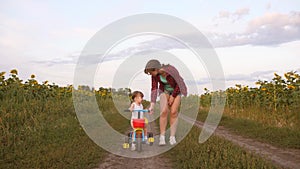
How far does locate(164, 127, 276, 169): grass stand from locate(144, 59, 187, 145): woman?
0.81 meters

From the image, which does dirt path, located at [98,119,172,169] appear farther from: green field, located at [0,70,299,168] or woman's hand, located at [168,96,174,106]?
woman's hand, located at [168,96,174,106]

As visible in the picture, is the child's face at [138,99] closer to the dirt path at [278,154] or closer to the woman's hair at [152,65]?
the woman's hair at [152,65]

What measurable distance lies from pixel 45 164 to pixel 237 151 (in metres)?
3.75

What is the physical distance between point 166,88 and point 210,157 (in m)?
2.37

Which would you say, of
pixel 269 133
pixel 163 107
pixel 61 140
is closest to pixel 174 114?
pixel 163 107

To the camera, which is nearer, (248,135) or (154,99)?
(154,99)

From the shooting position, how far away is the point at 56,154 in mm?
5781

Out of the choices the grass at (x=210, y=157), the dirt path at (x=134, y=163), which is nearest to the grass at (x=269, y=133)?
the grass at (x=210, y=157)

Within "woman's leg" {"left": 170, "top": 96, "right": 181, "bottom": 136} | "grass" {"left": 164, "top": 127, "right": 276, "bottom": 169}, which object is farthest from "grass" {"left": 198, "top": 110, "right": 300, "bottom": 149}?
"woman's leg" {"left": 170, "top": 96, "right": 181, "bottom": 136}

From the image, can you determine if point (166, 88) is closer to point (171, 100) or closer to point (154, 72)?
point (171, 100)

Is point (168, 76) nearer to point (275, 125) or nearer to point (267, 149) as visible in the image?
point (267, 149)

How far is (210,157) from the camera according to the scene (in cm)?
550

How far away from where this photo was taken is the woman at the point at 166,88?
22.8ft

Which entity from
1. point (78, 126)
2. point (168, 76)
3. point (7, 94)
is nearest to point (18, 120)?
point (78, 126)
